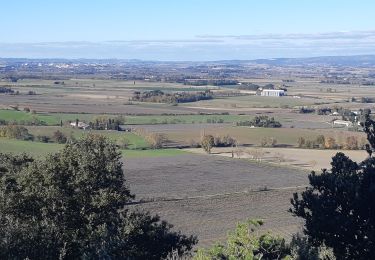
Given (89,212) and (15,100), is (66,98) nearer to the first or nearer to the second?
(15,100)

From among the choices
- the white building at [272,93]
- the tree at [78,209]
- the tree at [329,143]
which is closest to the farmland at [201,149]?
the tree at [329,143]

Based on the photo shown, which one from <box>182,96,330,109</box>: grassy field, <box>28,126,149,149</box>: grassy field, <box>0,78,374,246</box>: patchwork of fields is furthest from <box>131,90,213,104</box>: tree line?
<box>28,126,149,149</box>: grassy field

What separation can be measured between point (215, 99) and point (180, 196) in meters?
81.6

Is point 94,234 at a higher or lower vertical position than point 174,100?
higher

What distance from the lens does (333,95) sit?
138m

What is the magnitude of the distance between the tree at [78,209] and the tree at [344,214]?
11.2ft

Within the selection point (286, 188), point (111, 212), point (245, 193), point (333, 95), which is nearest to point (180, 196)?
point (245, 193)

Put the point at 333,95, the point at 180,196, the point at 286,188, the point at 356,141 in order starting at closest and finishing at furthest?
the point at 180,196
the point at 286,188
the point at 356,141
the point at 333,95

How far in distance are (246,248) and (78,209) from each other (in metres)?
5.30

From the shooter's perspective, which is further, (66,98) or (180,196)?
(66,98)

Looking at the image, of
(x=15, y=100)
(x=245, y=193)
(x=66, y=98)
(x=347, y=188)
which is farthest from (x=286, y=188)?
(x=66, y=98)

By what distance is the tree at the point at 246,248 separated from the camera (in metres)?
11.2

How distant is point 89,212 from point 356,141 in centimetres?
5533

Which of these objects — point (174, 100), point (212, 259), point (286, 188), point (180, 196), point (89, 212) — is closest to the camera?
point (212, 259)
